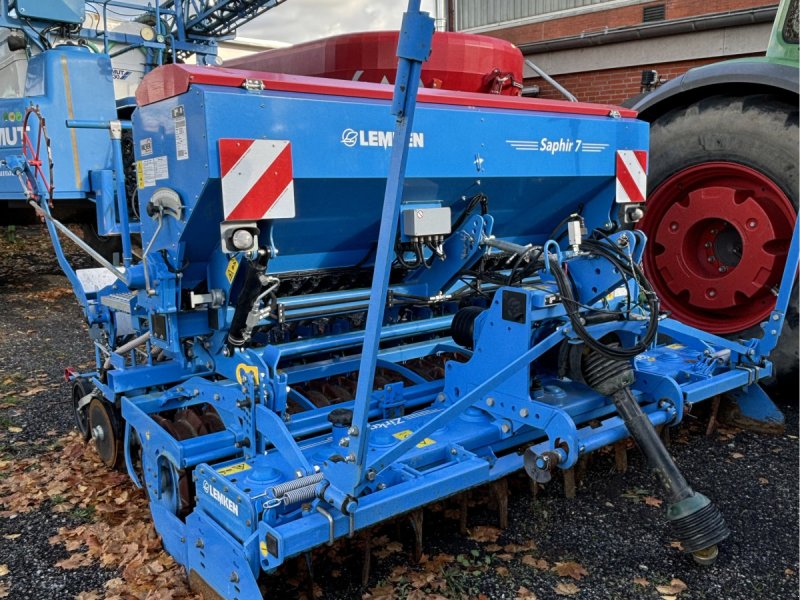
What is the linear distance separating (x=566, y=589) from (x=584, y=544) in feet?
1.06

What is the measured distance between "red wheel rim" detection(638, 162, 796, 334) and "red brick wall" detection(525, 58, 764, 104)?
4.85 meters

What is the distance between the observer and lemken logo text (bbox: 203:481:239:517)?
Result: 238cm

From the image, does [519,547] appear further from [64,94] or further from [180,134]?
[64,94]

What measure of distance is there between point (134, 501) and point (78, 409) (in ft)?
2.59

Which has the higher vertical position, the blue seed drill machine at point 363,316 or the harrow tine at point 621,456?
the blue seed drill machine at point 363,316

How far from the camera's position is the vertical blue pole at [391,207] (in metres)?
1.94

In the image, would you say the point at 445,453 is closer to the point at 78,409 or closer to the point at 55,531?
the point at 55,531

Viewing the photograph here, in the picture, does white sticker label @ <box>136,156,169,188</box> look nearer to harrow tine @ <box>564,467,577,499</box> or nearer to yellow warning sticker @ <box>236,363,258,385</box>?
yellow warning sticker @ <box>236,363,258,385</box>

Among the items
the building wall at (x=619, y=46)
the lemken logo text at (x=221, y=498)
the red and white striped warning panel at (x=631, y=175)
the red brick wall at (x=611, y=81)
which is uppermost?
the building wall at (x=619, y=46)

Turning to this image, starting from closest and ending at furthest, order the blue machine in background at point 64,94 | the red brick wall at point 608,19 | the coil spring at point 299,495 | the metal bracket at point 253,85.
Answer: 1. the coil spring at point 299,495
2. the metal bracket at point 253,85
3. the blue machine in background at point 64,94
4. the red brick wall at point 608,19

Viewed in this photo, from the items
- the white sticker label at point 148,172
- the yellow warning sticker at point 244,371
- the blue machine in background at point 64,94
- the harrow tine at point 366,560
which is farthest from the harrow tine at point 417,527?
the blue machine in background at point 64,94

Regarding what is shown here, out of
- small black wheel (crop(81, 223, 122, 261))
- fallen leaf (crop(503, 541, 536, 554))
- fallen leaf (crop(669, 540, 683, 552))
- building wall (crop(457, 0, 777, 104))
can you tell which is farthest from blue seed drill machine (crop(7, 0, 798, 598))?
building wall (crop(457, 0, 777, 104))

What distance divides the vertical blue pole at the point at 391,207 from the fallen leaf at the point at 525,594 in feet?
2.63

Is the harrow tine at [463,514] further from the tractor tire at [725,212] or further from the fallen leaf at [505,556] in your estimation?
the tractor tire at [725,212]
